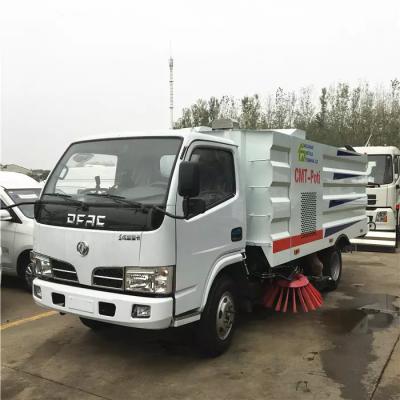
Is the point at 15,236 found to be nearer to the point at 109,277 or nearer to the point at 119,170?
the point at 119,170

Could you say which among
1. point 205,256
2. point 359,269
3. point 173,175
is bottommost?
point 359,269

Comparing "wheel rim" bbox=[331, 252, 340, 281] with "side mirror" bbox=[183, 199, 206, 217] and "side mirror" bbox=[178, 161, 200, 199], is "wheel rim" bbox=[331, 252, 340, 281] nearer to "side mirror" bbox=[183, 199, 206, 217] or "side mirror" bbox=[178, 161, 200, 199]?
"side mirror" bbox=[183, 199, 206, 217]

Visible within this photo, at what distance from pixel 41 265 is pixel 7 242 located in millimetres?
3272

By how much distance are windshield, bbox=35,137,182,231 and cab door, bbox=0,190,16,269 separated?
10.3 feet

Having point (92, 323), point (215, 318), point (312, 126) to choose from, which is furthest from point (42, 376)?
point (312, 126)

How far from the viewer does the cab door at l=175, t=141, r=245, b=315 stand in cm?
385

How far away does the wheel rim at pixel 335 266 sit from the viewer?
715 cm

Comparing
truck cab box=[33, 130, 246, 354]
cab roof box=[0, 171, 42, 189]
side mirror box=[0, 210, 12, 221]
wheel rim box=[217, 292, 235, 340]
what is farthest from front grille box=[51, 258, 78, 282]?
cab roof box=[0, 171, 42, 189]

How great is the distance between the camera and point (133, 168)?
161 inches

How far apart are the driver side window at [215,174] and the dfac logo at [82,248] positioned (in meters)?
1.11

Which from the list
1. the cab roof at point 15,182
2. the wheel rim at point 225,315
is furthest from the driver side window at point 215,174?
the cab roof at point 15,182

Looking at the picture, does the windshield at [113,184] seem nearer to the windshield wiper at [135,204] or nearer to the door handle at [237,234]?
the windshield wiper at [135,204]

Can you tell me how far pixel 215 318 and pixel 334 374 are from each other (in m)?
1.18

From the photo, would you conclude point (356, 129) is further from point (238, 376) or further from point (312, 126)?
point (238, 376)
